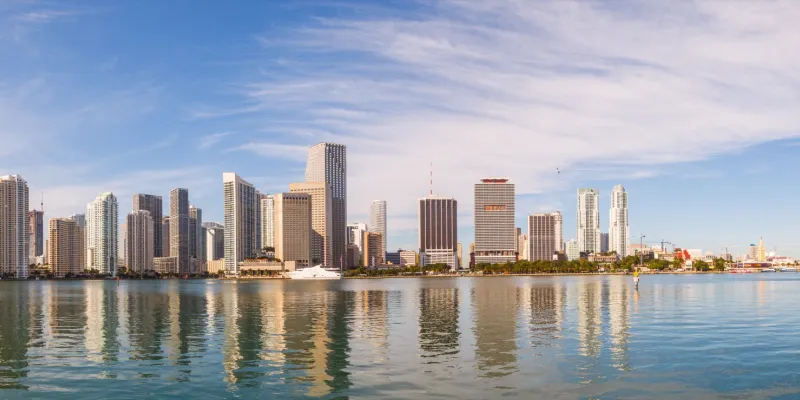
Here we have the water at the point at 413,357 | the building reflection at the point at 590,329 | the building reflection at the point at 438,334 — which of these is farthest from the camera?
the building reflection at the point at 590,329

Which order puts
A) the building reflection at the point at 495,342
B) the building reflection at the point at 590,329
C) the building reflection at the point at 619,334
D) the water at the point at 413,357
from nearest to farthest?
the water at the point at 413,357, the building reflection at the point at 495,342, the building reflection at the point at 619,334, the building reflection at the point at 590,329

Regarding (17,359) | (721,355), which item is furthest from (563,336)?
(17,359)

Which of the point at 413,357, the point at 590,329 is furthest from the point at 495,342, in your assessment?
the point at 590,329

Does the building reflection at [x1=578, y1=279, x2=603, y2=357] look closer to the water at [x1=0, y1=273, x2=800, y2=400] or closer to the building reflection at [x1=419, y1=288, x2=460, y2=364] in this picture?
the water at [x1=0, y1=273, x2=800, y2=400]

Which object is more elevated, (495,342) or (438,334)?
(495,342)

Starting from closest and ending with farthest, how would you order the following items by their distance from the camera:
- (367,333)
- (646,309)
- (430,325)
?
(367,333) < (430,325) < (646,309)

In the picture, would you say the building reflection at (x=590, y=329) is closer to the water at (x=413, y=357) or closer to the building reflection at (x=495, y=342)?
the water at (x=413, y=357)

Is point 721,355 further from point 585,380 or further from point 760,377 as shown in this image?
point 585,380

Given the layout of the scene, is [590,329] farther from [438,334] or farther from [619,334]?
[438,334]

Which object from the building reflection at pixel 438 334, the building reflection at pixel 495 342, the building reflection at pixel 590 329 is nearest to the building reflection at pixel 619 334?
the building reflection at pixel 590 329

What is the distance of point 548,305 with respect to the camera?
97.9 meters

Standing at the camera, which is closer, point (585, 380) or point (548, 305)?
point (585, 380)

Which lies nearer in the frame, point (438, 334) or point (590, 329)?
point (438, 334)

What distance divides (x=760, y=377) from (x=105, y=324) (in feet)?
218
